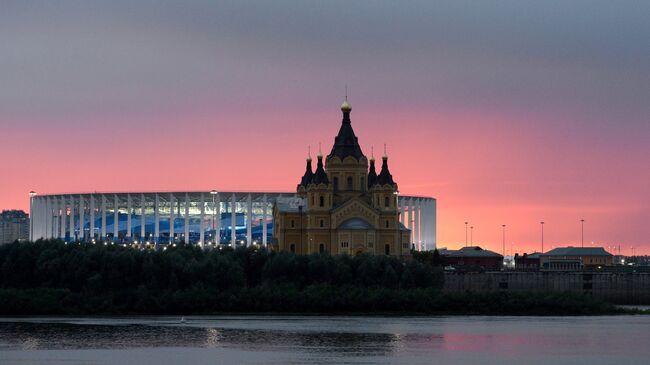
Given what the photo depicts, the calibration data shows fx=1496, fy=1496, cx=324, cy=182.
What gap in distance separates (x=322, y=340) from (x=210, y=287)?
30832mm

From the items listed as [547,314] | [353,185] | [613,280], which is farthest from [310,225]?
[547,314]

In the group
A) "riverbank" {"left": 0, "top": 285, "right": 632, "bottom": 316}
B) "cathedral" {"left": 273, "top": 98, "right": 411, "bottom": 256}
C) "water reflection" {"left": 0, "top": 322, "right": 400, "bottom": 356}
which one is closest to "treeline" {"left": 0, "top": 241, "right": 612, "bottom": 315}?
"riverbank" {"left": 0, "top": 285, "right": 632, "bottom": 316}

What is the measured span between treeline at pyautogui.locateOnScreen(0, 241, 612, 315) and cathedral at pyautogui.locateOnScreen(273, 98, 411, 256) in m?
30.7

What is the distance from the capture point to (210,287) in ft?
396

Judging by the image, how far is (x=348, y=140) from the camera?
162125mm

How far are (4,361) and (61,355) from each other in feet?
13.9

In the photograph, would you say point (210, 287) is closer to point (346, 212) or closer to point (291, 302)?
→ point (291, 302)

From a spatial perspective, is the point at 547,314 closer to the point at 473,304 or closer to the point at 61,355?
the point at 473,304

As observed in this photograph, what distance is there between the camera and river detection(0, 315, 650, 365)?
80125mm

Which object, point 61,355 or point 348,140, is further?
point 348,140

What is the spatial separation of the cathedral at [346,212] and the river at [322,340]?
43.3m

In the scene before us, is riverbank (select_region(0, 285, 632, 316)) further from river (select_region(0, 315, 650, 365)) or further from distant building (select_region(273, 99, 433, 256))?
distant building (select_region(273, 99, 433, 256))

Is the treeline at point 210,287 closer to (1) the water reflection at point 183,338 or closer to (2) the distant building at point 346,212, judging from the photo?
(1) the water reflection at point 183,338

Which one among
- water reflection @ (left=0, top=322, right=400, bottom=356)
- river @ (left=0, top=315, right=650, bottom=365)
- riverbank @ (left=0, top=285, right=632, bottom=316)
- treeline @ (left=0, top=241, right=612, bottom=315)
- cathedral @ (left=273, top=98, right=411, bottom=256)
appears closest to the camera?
river @ (left=0, top=315, right=650, bottom=365)
